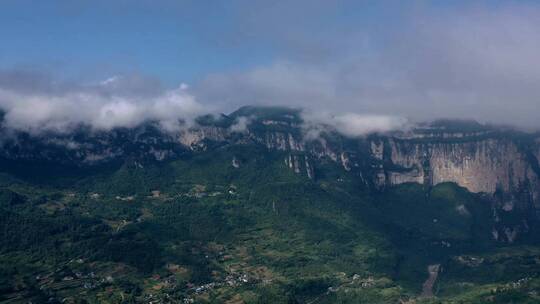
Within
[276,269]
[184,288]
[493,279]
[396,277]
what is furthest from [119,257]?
[493,279]

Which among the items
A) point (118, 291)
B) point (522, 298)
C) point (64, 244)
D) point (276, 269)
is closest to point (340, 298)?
point (276, 269)

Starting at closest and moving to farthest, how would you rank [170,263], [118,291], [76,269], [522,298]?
1. [522,298]
2. [118,291]
3. [76,269]
4. [170,263]

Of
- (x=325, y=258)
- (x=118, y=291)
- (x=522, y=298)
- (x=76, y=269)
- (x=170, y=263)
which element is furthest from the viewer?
(x=325, y=258)

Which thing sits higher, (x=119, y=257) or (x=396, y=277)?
(x=119, y=257)

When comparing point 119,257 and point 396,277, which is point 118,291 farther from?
point 396,277

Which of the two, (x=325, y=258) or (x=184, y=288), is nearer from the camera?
(x=184, y=288)

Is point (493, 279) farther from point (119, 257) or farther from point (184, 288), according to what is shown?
point (119, 257)

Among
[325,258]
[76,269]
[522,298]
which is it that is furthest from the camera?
[325,258]

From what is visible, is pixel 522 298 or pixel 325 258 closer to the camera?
pixel 522 298

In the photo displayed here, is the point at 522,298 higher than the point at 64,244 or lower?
lower
